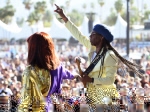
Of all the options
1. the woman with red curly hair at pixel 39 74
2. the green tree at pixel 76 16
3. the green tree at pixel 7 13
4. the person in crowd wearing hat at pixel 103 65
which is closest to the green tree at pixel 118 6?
the green tree at pixel 7 13

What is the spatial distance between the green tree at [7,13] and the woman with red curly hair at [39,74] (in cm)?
9705

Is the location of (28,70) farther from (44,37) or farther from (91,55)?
(91,55)

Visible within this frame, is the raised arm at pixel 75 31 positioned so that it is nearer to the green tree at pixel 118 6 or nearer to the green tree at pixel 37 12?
the green tree at pixel 37 12

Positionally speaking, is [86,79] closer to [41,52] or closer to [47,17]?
[41,52]

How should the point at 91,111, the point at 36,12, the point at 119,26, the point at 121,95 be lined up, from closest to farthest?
the point at 91,111, the point at 121,95, the point at 119,26, the point at 36,12

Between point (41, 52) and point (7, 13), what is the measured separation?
10556 centimetres

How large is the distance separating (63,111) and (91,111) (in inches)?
10.2

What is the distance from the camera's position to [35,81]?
412 centimetres

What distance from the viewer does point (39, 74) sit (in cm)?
416

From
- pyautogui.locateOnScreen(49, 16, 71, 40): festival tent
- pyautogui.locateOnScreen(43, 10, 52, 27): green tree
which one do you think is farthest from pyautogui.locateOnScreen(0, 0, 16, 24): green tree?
pyautogui.locateOnScreen(43, 10, 52, 27): green tree

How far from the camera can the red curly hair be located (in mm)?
4145

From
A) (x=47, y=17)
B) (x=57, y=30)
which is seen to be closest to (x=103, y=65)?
(x=57, y=30)

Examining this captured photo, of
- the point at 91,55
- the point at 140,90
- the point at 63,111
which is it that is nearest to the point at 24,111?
the point at 63,111

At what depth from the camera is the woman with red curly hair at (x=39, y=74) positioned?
13.4ft
